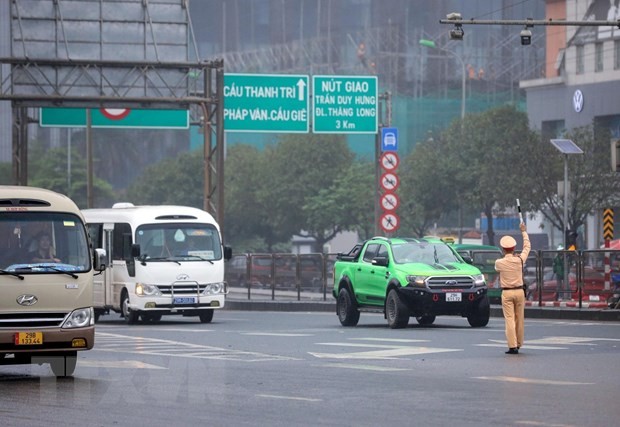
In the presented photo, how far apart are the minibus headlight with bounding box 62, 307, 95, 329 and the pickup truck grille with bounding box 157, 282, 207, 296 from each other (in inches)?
619

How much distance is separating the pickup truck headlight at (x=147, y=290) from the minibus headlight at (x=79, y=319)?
15701 millimetres

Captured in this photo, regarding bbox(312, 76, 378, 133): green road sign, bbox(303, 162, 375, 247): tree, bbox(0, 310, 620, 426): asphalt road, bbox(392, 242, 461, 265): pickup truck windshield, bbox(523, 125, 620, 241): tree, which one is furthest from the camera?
bbox(303, 162, 375, 247): tree

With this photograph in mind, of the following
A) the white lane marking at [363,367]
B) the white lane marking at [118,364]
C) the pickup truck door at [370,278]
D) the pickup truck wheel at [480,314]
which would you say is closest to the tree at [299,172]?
the pickup truck door at [370,278]

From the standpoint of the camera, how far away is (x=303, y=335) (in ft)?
89.3

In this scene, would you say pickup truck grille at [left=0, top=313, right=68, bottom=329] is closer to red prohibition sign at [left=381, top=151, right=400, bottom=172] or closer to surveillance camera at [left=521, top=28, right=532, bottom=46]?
surveillance camera at [left=521, top=28, right=532, bottom=46]

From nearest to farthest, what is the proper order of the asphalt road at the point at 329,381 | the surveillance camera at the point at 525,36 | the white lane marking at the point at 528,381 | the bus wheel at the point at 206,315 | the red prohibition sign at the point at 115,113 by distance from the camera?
1. the asphalt road at the point at 329,381
2. the white lane marking at the point at 528,381
3. the bus wheel at the point at 206,315
4. the surveillance camera at the point at 525,36
5. the red prohibition sign at the point at 115,113

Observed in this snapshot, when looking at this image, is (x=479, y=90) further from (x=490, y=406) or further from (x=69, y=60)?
(x=490, y=406)

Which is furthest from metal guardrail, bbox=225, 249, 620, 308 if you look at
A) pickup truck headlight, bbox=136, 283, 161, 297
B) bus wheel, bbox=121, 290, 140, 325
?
bus wheel, bbox=121, 290, 140, 325

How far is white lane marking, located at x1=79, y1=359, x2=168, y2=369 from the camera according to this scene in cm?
1966

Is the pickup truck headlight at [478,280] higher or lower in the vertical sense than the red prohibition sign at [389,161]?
lower

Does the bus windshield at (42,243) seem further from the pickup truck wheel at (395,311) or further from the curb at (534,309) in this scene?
the curb at (534,309)

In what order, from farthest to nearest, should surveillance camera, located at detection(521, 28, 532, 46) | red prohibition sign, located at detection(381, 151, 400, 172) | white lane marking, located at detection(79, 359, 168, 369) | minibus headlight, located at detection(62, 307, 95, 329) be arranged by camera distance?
red prohibition sign, located at detection(381, 151, 400, 172), surveillance camera, located at detection(521, 28, 532, 46), white lane marking, located at detection(79, 359, 168, 369), minibus headlight, located at detection(62, 307, 95, 329)

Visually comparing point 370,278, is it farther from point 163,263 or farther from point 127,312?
point 127,312

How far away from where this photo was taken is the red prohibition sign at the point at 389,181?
45.7m
